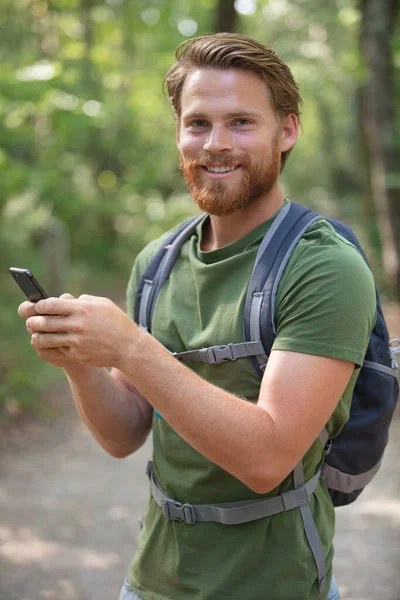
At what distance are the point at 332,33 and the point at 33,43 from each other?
19.2 feet

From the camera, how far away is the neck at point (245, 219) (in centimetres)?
212

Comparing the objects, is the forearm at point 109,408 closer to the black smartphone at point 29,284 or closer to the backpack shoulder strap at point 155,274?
the backpack shoulder strap at point 155,274

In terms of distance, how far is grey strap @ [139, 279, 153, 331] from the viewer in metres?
2.22

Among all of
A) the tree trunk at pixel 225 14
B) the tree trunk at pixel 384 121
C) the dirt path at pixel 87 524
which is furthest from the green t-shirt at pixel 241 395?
the tree trunk at pixel 225 14

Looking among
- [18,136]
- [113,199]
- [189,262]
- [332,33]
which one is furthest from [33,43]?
[189,262]

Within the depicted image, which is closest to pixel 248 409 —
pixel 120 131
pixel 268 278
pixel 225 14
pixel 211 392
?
pixel 211 392

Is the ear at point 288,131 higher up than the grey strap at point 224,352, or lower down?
higher up

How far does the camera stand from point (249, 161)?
205 centimetres

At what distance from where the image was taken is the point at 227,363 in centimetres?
191

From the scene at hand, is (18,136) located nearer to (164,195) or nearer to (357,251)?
(357,251)

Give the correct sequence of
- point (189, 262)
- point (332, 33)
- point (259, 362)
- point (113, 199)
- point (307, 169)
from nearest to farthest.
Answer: point (259, 362), point (189, 262), point (332, 33), point (113, 199), point (307, 169)

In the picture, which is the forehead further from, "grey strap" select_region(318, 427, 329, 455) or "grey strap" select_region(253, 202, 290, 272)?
"grey strap" select_region(318, 427, 329, 455)

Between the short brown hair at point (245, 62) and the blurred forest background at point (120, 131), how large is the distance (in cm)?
468

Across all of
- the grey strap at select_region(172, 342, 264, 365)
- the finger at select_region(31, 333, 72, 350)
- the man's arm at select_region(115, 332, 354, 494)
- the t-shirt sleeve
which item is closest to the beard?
the t-shirt sleeve
